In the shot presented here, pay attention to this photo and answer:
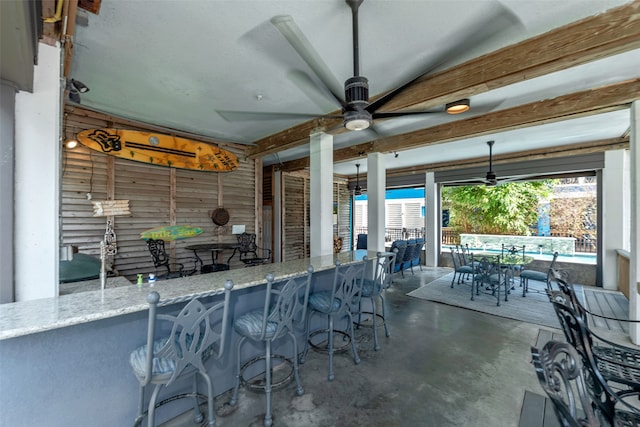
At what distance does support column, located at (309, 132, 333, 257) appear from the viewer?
4.17 m

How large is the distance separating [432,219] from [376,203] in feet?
9.93

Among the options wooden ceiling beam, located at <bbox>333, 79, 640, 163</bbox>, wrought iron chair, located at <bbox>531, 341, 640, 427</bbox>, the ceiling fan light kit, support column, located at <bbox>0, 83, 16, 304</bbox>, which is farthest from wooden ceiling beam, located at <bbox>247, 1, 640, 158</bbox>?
support column, located at <bbox>0, 83, 16, 304</bbox>

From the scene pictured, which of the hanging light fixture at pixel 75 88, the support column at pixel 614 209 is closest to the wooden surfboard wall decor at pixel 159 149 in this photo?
the hanging light fixture at pixel 75 88

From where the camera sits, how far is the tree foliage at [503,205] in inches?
396

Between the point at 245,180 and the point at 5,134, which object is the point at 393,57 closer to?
the point at 5,134

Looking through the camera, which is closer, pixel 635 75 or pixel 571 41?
pixel 571 41

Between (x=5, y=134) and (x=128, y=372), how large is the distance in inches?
63.0

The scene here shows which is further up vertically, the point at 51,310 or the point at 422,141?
the point at 422,141

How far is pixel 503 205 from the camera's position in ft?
33.5

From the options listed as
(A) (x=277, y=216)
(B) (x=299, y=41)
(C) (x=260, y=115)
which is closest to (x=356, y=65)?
(B) (x=299, y=41)

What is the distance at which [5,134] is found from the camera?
5.08ft

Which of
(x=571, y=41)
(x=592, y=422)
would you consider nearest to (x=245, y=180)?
(x=571, y=41)

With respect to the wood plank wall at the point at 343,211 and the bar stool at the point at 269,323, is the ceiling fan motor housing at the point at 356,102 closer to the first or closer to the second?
the bar stool at the point at 269,323

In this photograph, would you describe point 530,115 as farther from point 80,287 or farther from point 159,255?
point 159,255
